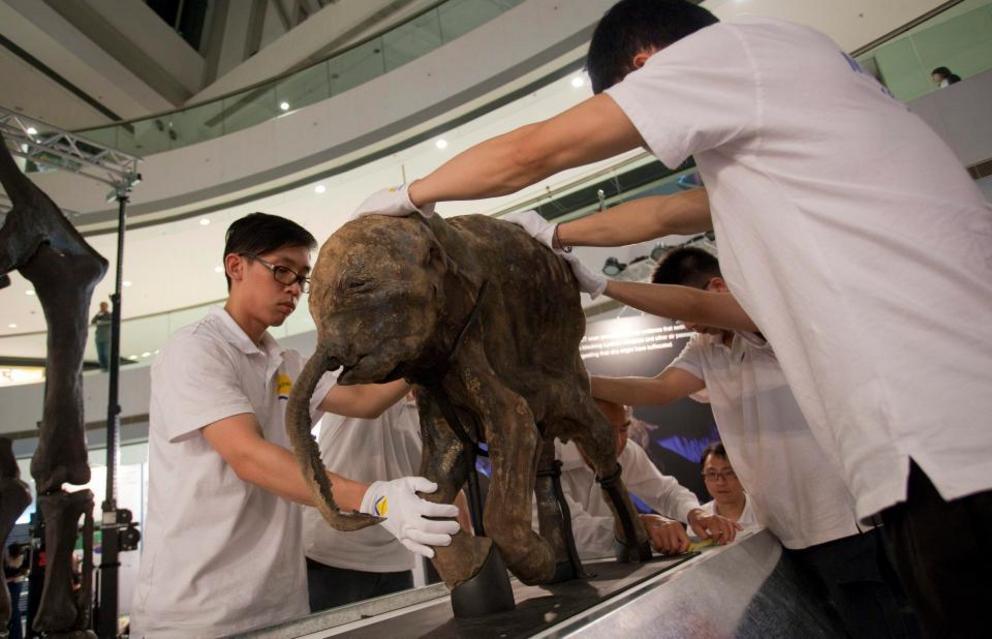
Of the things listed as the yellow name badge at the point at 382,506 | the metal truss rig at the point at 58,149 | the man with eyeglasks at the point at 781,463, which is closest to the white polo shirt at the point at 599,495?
the man with eyeglasks at the point at 781,463

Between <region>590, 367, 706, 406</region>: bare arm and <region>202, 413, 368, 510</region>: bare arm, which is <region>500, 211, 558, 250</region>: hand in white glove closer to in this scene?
<region>590, 367, 706, 406</region>: bare arm

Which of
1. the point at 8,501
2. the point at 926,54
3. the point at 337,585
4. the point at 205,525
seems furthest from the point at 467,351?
the point at 926,54

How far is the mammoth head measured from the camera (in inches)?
43.1

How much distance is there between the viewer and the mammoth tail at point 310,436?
1035 millimetres

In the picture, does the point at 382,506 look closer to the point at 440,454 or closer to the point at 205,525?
the point at 440,454

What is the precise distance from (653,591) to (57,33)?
1241 centimetres

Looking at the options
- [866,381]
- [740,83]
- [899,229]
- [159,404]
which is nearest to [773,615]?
[866,381]

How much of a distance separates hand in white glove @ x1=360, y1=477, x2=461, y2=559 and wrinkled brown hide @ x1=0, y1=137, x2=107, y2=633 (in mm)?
1711

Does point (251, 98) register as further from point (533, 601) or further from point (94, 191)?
point (533, 601)

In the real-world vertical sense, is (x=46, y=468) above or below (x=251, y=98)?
below

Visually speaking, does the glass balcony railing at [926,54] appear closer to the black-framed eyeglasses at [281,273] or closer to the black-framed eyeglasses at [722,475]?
the black-framed eyeglasses at [722,475]

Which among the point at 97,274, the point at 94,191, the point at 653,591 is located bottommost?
the point at 653,591

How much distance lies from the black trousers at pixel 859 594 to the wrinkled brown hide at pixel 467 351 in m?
0.68

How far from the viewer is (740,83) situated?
3.20 ft
